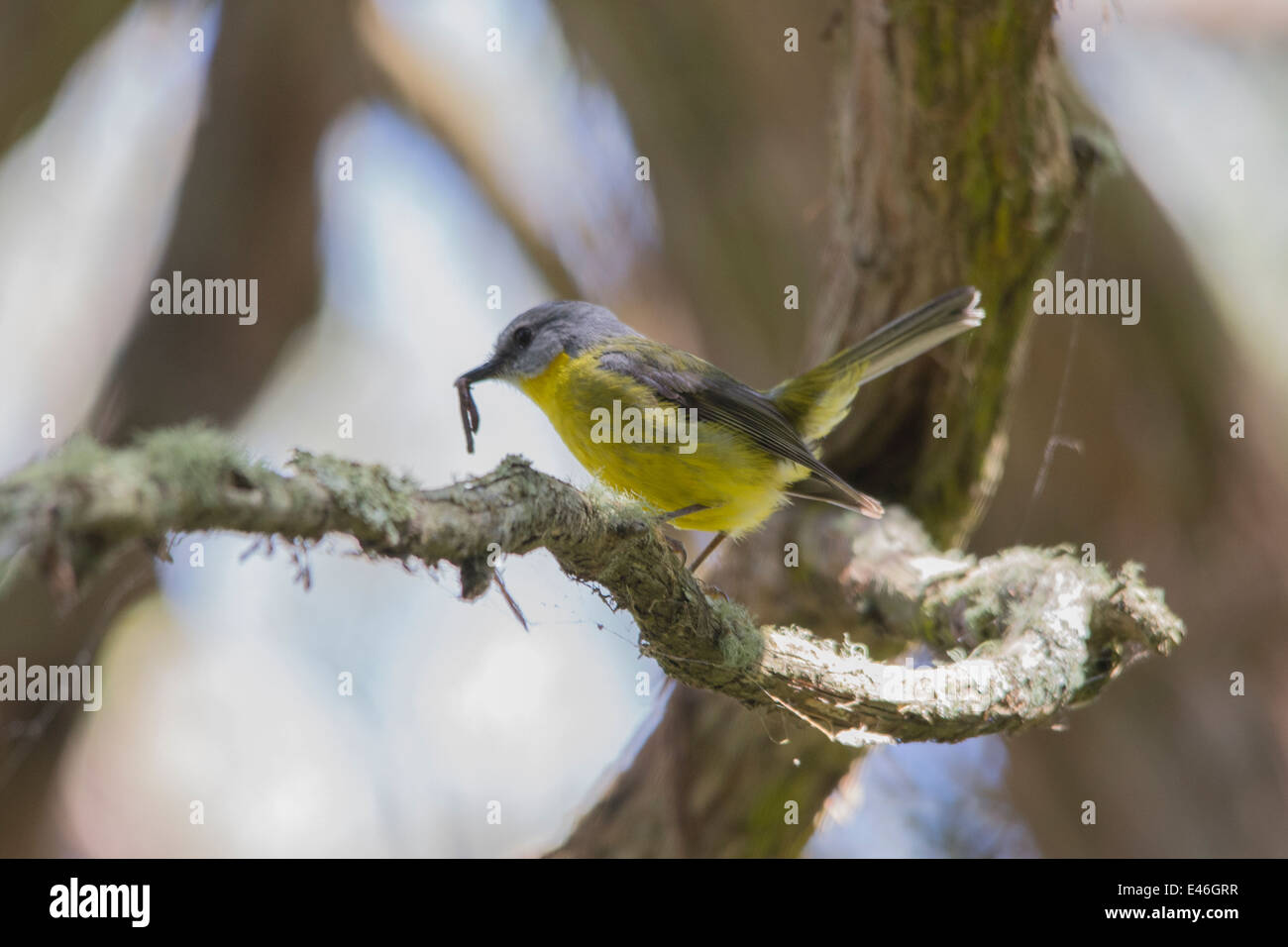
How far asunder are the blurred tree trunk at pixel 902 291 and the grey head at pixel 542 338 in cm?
127

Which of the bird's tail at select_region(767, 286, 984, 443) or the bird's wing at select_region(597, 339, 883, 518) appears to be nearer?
the bird's wing at select_region(597, 339, 883, 518)

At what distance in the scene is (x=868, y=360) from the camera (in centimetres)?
442

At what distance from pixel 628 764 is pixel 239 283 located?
366 centimetres

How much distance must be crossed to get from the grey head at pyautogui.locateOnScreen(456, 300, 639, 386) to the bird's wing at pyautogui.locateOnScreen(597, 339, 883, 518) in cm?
19

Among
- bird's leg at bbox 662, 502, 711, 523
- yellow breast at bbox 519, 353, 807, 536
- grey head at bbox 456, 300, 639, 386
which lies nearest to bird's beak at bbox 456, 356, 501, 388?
grey head at bbox 456, 300, 639, 386

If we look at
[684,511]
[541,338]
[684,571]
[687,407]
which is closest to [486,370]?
[541,338]

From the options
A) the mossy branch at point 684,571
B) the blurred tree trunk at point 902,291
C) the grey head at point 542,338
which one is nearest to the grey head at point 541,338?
the grey head at point 542,338

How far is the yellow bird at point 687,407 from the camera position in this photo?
3.79 meters

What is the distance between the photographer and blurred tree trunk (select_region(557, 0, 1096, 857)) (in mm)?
3975

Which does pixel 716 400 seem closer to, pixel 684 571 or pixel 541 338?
pixel 541 338

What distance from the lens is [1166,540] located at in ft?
18.6

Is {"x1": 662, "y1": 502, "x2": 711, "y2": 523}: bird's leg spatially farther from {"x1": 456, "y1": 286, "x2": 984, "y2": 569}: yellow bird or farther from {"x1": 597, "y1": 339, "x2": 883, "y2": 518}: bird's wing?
{"x1": 597, "y1": 339, "x2": 883, "y2": 518}: bird's wing

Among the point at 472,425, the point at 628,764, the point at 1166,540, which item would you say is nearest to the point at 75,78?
the point at 472,425

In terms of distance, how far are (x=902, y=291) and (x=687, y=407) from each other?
1.34m
